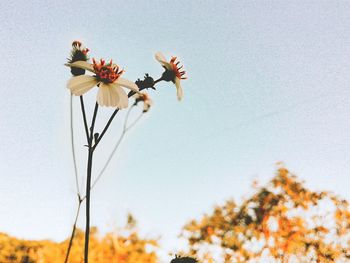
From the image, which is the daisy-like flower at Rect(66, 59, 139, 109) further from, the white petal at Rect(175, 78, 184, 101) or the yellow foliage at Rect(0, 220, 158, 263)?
the yellow foliage at Rect(0, 220, 158, 263)

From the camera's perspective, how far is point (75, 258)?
3.91 metres

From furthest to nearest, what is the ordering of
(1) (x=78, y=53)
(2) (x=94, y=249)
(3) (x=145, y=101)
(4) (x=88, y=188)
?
(2) (x=94, y=249), (3) (x=145, y=101), (1) (x=78, y=53), (4) (x=88, y=188)

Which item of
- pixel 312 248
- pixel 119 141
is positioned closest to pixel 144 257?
pixel 312 248

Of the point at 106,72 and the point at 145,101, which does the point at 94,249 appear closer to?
the point at 145,101

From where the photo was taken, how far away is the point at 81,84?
138 centimetres

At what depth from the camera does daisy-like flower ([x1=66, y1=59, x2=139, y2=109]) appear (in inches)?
53.2

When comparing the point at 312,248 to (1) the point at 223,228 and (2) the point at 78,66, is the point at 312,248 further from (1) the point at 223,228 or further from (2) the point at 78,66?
(2) the point at 78,66

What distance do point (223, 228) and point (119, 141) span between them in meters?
3.41

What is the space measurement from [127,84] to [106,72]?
0.13 metres

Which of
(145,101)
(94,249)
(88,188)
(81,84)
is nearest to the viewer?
(88,188)

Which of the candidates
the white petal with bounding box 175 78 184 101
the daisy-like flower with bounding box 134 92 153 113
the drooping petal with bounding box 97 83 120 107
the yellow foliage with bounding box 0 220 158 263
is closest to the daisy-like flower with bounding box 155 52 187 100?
the white petal with bounding box 175 78 184 101

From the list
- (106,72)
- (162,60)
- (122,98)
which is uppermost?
(162,60)

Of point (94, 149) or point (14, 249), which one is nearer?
point (94, 149)

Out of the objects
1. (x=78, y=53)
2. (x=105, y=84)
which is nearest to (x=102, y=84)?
(x=105, y=84)
